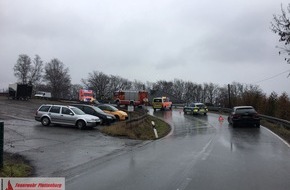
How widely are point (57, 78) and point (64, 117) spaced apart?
9665 centimetres

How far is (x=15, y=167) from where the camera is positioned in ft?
35.0

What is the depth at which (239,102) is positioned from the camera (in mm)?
49656

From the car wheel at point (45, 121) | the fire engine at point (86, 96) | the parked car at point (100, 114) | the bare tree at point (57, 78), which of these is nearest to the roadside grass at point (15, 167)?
the car wheel at point (45, 121)

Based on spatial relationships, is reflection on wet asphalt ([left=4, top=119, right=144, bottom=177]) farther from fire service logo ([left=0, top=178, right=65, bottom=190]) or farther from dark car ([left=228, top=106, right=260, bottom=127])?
dark car ([left=228, top=106, right=260, bottom=127])

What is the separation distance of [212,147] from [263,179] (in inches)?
269

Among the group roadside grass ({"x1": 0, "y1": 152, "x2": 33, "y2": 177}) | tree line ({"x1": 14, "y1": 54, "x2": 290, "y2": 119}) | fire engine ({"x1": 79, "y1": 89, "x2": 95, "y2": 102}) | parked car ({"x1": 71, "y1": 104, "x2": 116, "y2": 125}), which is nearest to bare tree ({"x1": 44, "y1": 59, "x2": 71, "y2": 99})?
tree line ({"x1": 14, "y1": 54, "x2": 290, "y2": 119})

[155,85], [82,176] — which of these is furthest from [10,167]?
[155,85]

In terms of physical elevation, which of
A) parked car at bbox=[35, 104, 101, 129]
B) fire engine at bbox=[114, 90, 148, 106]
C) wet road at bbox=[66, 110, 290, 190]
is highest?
fire engine at bbox=[114, 90, 148, 106]

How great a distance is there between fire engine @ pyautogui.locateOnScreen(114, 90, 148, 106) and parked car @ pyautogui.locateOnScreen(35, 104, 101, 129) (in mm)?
30189

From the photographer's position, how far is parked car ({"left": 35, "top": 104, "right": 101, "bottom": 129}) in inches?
985

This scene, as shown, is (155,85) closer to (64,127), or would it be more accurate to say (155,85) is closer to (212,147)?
(64,127)

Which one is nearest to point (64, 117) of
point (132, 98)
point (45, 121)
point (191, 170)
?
point (45, 121)

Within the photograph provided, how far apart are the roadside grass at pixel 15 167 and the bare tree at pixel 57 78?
106 metres

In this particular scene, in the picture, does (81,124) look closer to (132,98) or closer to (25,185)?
(25,185)
